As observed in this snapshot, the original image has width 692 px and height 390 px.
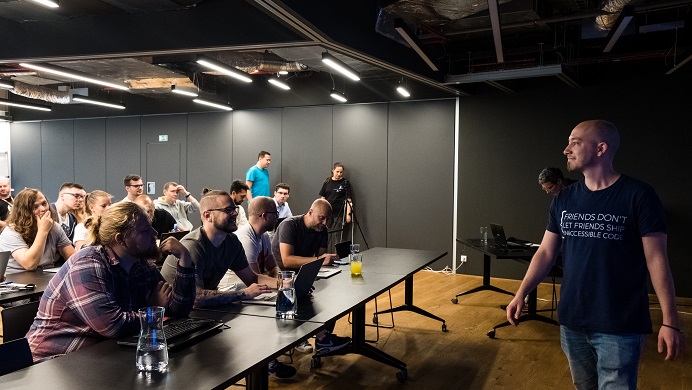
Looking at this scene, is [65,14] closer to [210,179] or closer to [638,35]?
[210,179]

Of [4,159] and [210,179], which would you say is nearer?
[210,179]

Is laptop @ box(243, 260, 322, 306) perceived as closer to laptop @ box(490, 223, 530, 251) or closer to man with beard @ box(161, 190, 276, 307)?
man with beard @ box(161, 190, 276, 307)

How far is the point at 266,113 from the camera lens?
9375 millimetres

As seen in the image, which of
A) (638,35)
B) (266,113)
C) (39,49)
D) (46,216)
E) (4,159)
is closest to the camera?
(46,216)

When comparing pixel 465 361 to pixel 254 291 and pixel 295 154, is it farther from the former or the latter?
pixel 295 154

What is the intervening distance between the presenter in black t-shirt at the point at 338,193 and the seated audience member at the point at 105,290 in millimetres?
5969

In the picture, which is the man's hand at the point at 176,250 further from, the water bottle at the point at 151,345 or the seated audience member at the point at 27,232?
the seated audience member at the point at 27,232

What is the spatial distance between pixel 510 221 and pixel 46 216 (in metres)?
5.87

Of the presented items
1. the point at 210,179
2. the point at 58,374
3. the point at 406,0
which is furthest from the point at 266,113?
the point at 58,374

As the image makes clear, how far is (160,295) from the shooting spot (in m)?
2.56

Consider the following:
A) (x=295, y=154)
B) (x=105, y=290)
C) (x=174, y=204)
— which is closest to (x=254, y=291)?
(x=105, y=290)

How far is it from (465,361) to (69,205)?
370 cm

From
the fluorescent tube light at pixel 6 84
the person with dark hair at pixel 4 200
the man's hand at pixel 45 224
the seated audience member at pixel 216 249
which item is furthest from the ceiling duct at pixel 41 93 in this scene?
the seated audience member at pixel 216 249

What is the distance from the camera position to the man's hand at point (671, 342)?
6.84 feet
